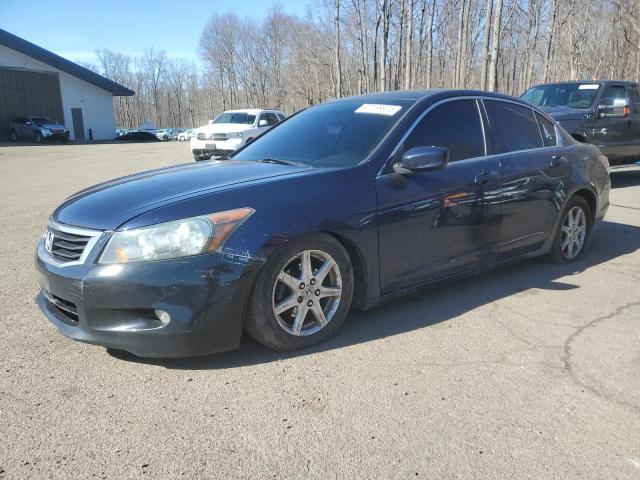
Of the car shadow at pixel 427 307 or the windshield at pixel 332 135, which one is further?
the windshield at pixel 332 135

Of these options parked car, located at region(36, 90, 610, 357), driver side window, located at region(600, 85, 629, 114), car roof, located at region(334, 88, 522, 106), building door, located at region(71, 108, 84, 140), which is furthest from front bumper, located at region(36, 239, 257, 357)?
building door, located at region(71, 108, 84, 140)

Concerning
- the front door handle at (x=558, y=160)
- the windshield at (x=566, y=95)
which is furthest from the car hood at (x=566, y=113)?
the front door handle at (x=558, y=160)

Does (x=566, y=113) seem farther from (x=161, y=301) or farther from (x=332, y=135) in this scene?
(x=161, y=301)

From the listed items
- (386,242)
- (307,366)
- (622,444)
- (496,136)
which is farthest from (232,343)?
(496,136)

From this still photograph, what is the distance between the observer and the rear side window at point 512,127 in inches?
172

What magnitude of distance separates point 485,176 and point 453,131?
42 centimetres

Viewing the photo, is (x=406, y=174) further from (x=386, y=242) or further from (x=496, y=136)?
(x=496, y=136)

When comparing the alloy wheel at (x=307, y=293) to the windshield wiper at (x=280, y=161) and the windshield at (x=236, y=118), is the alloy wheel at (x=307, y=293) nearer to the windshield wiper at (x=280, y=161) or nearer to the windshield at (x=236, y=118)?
the windshield wiper at (x=280, y=161)

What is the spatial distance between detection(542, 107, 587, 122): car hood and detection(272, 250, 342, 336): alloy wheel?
7665 mm

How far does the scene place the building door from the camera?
4250 cm

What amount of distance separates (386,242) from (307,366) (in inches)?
38.2

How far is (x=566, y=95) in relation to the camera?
10.2 metres

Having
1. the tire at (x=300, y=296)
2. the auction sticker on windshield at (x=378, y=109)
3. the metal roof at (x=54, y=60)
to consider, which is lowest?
the tire at (x=300, y=296)

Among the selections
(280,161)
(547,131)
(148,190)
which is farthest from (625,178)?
(148,190)
